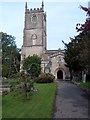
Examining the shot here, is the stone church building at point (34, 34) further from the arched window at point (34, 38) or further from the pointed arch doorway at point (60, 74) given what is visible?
the pointed arch doorway at point (60, 74)

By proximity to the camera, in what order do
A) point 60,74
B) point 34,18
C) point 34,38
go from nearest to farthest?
point 60,74
point 34,38
point 34,18

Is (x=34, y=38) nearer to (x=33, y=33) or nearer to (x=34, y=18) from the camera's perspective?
(x=33, y=33)

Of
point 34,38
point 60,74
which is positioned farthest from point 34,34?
point 60,74

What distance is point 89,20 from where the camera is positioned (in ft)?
43.7

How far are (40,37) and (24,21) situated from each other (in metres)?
7.76

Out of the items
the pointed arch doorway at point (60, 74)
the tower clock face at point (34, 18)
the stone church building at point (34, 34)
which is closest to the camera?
the pointed arch doorway at point (60, 74)

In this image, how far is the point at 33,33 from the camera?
73.1 metres

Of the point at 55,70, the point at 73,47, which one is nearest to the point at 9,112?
the point at 73,47

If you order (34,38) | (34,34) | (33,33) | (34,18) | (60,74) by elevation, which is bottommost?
(60,74)

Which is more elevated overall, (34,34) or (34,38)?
(34,34)

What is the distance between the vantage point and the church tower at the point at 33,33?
7238 centimetres

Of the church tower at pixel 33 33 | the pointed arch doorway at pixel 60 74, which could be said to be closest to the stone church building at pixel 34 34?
the church tower at pixel 33 33

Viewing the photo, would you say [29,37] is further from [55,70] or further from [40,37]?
[55,70]

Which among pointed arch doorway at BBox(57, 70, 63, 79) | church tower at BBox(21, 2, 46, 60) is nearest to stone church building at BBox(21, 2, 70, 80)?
church tower at BBox(21, 2, 46, 60)
